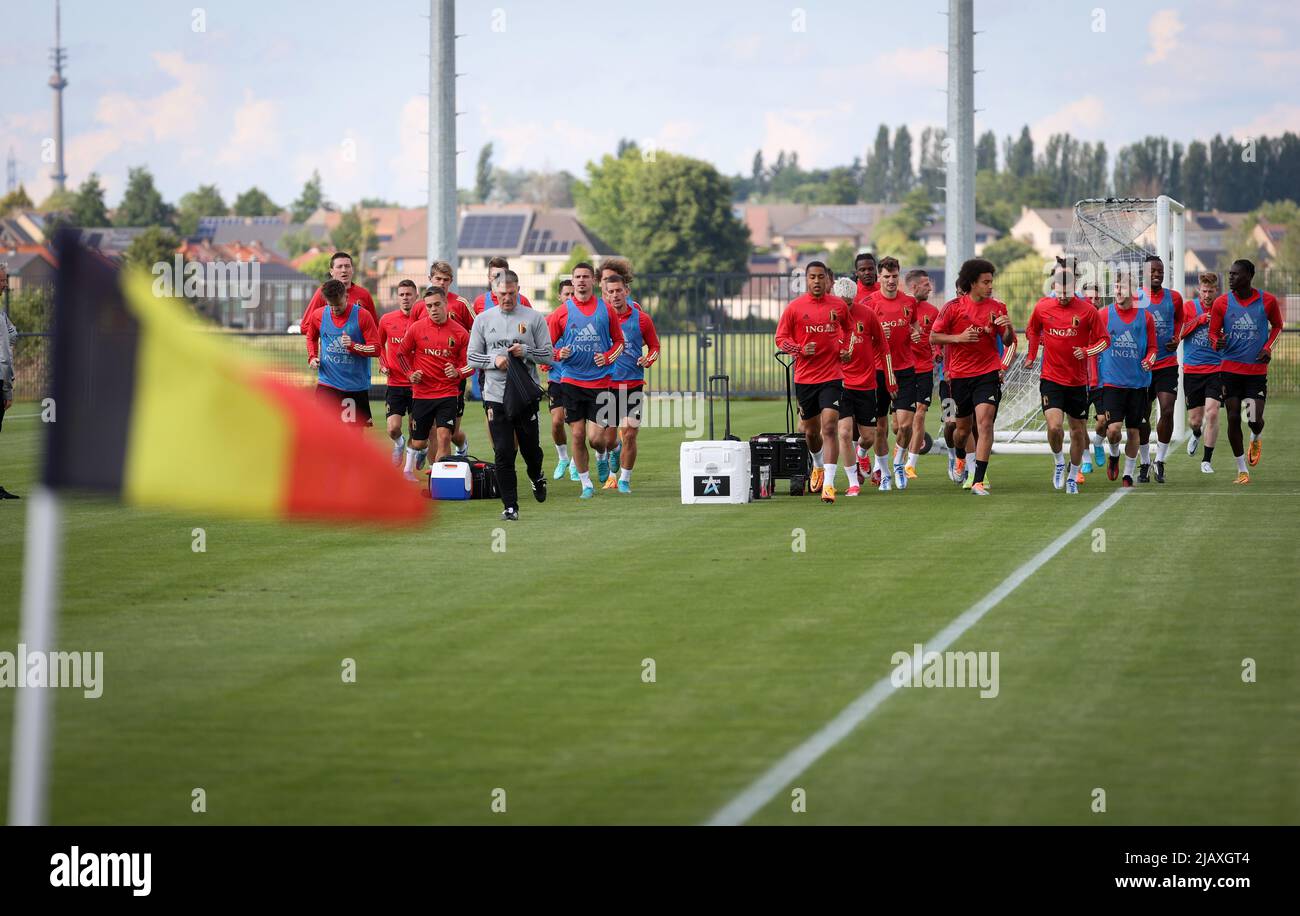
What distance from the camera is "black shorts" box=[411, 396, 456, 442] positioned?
20.1m

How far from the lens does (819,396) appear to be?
740 inches

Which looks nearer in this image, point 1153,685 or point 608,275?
point 1153,685

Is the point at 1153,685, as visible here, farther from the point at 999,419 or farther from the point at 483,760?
the point at 999,419

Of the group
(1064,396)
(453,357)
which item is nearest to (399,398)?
(453,357)

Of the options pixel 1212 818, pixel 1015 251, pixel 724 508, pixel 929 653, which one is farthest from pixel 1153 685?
pixel 1015 251

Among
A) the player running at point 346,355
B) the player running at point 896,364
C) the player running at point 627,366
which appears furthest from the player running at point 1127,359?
the player running at point 346,355

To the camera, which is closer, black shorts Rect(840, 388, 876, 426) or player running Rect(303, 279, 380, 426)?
black shorts Rect(840, 388, 876, 426)

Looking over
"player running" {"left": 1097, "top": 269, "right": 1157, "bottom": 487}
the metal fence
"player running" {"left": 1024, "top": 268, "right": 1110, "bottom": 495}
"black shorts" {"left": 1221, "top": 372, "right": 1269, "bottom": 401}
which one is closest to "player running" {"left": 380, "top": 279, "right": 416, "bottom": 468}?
"player running" {"left": 1024, "top": 268, "right": 1110, "bottom": 495}

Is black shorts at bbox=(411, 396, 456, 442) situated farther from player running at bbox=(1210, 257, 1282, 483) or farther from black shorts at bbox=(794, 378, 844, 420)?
player running at bbox=(1210, 257, 1282, 483)

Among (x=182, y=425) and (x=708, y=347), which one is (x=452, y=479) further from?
(x=708, y=347)

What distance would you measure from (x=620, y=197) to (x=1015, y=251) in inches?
1511

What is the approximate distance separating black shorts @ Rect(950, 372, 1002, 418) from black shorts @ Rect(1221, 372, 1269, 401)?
2.84m

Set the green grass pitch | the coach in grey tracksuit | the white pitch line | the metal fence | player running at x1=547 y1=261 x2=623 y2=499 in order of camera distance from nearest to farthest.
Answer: the white pitch line → the green grass pitch → the coach in grey tracksuit → player running at x1=547 y1=261 x2=623 y2=499 → the metal fence
